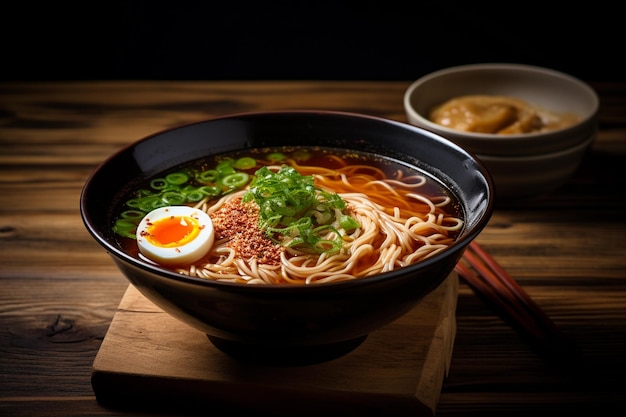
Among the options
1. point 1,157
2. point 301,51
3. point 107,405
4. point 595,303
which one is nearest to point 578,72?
point 301,51

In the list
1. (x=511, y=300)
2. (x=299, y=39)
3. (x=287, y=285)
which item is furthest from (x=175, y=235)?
(x=299, y=39)

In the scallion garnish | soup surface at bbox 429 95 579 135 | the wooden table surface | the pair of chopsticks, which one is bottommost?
the wooden table surface

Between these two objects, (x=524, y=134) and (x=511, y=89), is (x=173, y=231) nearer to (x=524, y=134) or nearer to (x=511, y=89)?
(x=524, y=134)

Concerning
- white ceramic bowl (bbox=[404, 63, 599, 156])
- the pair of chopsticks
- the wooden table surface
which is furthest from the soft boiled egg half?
white ceramic bowl (bbox=[404, 63, 599, 156])

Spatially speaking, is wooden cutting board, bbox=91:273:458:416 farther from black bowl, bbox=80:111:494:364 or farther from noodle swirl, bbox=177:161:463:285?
noodle swirl, bbox=177:161:463:285

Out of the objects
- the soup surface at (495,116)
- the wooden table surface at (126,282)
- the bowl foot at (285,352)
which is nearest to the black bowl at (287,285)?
the bowl foot at (285,352)

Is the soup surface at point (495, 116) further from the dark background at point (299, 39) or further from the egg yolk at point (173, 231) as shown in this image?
the egg yolk at point (173, 231)
